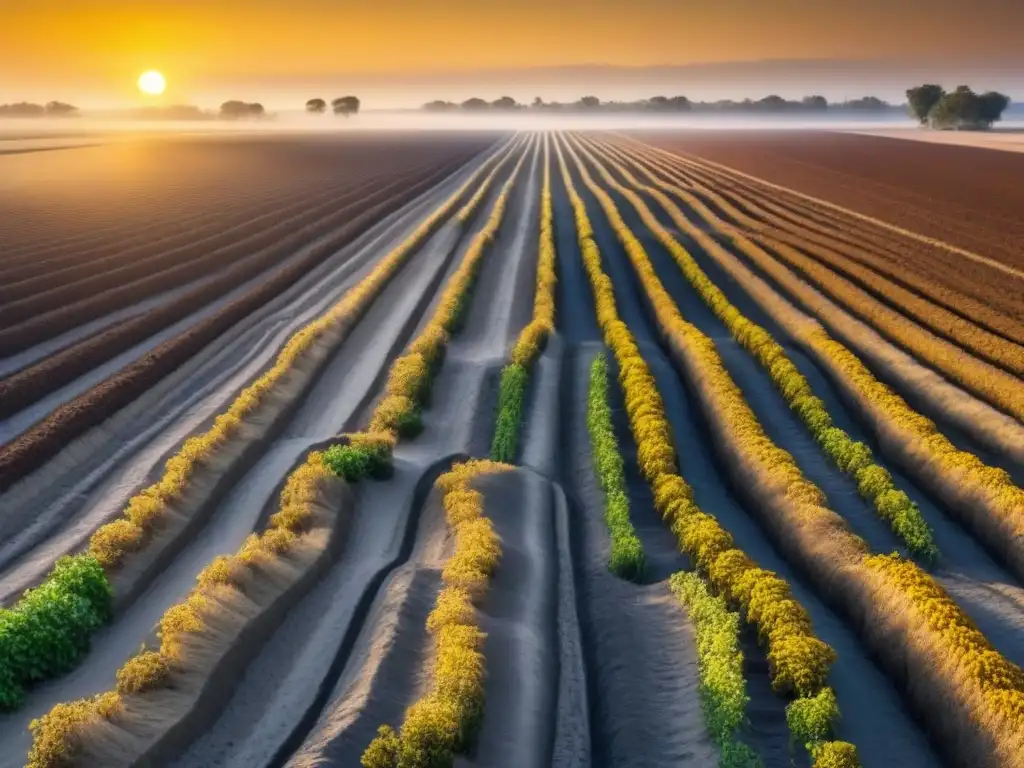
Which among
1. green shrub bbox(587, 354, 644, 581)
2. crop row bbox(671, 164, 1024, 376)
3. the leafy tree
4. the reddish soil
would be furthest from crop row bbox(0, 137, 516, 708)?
the leafy tree

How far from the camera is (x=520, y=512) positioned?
731 inches

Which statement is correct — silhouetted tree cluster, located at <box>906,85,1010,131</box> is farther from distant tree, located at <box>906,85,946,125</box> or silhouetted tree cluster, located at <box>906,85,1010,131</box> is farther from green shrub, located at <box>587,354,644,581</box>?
green shrub, located at <box>587,354,644,581</box>

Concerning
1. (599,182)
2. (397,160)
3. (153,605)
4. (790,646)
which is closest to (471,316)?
(153,605)

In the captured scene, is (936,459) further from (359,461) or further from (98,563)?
(98,563)

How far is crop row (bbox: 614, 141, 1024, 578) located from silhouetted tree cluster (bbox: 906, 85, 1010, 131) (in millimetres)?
Answer: 153693

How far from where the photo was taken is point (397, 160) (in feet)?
386

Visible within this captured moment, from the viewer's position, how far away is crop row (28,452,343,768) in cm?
1164

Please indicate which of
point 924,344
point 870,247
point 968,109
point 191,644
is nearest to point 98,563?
point 191,644

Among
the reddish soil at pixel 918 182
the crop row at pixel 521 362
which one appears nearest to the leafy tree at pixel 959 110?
the reddish soil at pixel 918 182

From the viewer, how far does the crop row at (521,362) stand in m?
22.0

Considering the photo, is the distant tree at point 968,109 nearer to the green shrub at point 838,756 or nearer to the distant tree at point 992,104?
the distant tree at point 992,104

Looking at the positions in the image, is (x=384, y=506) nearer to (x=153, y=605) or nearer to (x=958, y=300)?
(x=153, y=605)

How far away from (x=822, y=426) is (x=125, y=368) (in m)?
20.8

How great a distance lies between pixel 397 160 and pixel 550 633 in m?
109
